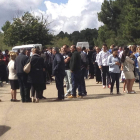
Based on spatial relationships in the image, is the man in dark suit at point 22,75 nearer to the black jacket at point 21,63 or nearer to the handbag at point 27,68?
the black jacket at point 21,63

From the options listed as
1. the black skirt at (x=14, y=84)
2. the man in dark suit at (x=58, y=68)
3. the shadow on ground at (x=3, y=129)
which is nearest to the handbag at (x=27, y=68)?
the man in dark suit at (x=58, y=68)

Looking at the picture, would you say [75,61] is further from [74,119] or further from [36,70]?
[74,119]

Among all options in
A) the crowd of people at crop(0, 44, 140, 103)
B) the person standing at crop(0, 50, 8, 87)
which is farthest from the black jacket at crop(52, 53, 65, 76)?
the person standing at crop(0, 50, 8, 87)

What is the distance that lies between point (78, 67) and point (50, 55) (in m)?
6.87

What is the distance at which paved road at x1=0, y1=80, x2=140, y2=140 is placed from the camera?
7395 mm

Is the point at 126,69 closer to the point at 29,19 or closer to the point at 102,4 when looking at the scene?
the point at 29,19

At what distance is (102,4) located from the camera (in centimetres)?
7438

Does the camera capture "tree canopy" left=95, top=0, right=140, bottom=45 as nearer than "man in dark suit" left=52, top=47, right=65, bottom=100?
No

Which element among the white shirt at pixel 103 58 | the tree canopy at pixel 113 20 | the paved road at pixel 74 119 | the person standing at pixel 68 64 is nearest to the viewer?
the paved road at pixel 74 119

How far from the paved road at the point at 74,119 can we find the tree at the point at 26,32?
26268 mm

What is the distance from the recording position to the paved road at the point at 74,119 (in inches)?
291

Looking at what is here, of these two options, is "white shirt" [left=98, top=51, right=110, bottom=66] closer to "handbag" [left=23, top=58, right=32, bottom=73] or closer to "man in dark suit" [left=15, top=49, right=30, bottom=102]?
"man in dark suit" [left=15, top=49, right=30, bottom=102]

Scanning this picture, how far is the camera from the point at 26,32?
38.5 meters

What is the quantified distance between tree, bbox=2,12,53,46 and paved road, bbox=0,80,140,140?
1034 inches
